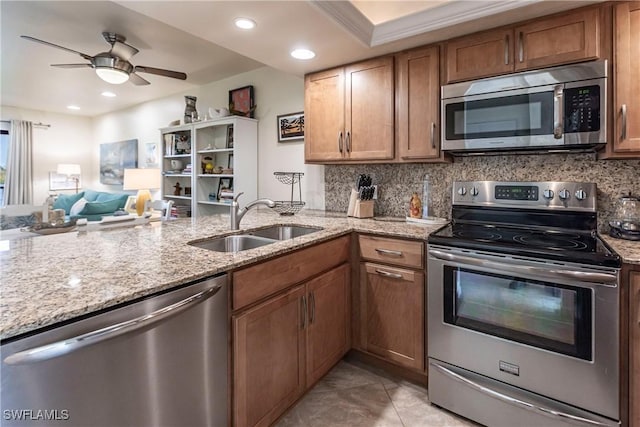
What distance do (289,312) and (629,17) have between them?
2.14m

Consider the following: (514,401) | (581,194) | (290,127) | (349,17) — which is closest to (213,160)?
(290,127)

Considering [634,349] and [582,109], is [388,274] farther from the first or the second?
[582,109]

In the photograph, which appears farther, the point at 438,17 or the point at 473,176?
the point at 473,176

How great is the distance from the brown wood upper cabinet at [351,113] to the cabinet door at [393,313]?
0.85 meters

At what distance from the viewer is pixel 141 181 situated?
14.4 feet

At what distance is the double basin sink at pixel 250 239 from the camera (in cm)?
183

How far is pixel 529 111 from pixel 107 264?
A: 6.99 ft

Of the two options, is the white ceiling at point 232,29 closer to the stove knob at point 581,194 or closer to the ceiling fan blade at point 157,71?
the ceiling fan blade at point 157,71

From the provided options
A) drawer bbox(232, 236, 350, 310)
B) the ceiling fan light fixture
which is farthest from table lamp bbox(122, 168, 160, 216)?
drawer bbox(232, 236, 350, 310)

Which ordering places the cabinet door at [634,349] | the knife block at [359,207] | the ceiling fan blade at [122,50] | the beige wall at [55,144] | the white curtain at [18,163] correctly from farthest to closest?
the beige wall at [55,144] → the white curtain at [18,163] → the ceiling fan blade at [122,50] → the knife block at [359,207] → the cabinet door at [634,349]

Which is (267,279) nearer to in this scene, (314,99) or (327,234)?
(327,234)

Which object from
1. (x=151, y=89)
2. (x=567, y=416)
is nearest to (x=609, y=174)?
(x=567, y=416)

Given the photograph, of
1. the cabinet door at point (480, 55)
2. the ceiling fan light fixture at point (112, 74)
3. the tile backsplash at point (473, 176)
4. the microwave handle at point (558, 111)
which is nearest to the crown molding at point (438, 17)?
the cabinet door at point (480, 55)

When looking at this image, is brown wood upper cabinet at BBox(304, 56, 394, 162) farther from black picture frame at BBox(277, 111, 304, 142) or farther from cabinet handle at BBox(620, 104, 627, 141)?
cabinet handle at BBox(620, 104, 627, 141)
